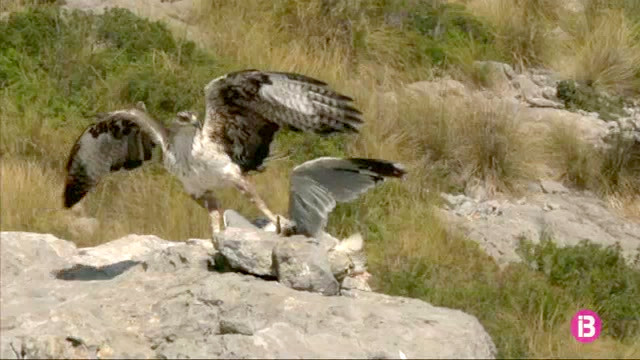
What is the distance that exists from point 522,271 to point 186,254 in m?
2.51

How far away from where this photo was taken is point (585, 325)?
7.76m

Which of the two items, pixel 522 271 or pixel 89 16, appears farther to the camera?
pixel 89 16

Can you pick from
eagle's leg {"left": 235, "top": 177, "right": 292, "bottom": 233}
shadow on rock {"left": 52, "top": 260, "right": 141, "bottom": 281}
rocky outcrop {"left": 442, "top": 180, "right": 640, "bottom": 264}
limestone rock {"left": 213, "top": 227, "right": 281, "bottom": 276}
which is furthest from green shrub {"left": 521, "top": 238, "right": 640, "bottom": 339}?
shadow on rock {"left": 52, "top": 260, "right": 141, "bottom": 281}

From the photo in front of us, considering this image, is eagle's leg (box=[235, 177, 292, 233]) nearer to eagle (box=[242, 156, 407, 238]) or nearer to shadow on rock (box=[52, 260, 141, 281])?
eagle (box=[242, 156, 407, 238])

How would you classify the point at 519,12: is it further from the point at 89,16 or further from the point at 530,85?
the point at 89,16

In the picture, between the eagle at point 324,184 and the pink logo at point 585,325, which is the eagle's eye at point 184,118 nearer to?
the eagle at point 324,184

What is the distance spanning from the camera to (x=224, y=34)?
11930 mm

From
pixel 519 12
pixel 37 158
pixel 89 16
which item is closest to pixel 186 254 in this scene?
pixel 37 158

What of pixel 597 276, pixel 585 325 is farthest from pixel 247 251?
pixel 597 276

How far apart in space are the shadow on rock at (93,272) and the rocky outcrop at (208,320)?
13 cm

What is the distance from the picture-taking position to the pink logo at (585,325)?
7551 mm

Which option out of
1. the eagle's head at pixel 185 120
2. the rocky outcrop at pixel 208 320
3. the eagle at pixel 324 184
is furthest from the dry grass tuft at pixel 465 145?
the rocky outcrop at pixel 208 320

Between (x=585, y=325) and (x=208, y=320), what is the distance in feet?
8.32

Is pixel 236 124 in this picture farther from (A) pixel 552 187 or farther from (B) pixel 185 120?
(A) pixel 552 187
